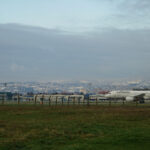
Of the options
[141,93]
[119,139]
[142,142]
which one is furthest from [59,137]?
[141,93]

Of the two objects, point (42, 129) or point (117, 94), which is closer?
point (42, 129)

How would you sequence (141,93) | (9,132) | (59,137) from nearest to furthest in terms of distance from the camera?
(59,137)
(9,132)
(141,93)

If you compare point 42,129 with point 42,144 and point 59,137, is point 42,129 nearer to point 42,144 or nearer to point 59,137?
point 59,137

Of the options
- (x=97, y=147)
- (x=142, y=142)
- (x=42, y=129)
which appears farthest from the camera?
(x=42, y=129)

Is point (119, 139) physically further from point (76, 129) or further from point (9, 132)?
point (9, 132)

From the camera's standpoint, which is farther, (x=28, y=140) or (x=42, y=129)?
(x=42, y=129)

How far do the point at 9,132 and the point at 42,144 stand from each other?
361 centimetres

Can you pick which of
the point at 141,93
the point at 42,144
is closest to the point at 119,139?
the point at 42,144

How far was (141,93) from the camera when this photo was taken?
8331 centimetres

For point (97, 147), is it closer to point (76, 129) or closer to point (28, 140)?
point (28, 140)

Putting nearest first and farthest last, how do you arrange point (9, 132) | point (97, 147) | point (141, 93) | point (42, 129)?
point (97, 147) → point (9, 132) → point (42, 129) → point (141, 93)

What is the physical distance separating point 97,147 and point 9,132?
568cm

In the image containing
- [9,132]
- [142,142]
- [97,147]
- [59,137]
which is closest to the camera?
[97,147]

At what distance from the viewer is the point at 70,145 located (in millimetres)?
13656
